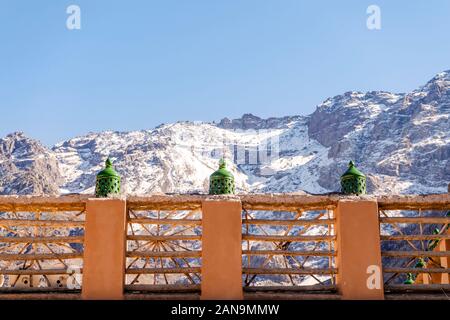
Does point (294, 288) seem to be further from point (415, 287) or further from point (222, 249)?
point (415, 287)

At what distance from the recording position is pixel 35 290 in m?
11.2

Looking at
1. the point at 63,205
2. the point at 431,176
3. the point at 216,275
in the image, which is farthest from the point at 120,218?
the point at 431,176

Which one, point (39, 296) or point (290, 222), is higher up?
point (290, 222)

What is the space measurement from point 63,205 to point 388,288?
5.86m

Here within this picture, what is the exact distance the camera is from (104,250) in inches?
422

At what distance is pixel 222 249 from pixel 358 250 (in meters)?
2.31

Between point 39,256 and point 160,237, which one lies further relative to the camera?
point 39,256

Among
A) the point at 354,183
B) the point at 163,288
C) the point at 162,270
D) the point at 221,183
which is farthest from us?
the point at 354,183

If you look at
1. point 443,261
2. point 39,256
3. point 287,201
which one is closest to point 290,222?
point 287,201

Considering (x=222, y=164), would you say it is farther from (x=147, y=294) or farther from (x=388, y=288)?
(x=388, y=288)

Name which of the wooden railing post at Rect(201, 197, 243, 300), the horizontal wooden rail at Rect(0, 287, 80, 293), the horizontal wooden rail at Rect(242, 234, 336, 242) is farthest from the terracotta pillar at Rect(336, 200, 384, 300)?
the horizontal wooden rail at Rect(0, 287, 80, 293)

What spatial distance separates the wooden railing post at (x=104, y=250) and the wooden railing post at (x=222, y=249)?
55.0 inches

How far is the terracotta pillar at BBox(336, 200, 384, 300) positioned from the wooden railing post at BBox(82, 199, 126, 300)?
370cm
